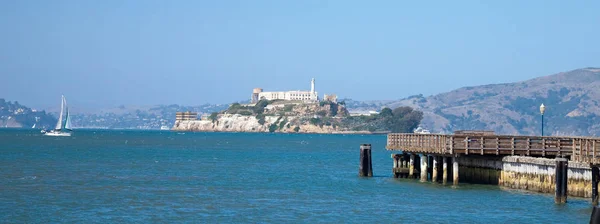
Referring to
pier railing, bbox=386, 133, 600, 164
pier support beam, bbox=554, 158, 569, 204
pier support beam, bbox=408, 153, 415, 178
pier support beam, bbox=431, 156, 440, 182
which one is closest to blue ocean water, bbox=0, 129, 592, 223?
pier support beam, bbox=554, 158, 569, 204

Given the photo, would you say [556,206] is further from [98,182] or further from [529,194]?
[98,182]

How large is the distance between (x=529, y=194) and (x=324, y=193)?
36.0ft

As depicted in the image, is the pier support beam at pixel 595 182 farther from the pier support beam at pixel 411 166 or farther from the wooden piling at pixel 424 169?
the pier support beam at pixel 411 166

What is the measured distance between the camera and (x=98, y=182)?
192ft

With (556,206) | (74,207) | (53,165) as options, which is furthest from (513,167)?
(53,165)

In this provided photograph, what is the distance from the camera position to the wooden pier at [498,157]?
134 feet

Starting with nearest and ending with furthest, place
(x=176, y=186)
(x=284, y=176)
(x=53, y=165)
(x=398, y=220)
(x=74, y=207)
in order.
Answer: (x=398, y=220) < (x=74, y=207) < (x=176, y=186) < (x=284, y=176) < (x=53, y=165)


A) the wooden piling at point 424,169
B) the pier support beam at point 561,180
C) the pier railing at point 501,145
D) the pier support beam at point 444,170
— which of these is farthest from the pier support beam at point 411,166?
the pier support beam at point 561,180

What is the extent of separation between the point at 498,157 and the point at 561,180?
10.1 m

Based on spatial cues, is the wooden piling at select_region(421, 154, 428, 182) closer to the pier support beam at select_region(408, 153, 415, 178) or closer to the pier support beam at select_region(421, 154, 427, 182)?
the pier support beam at select_region(421, 154, 427, 182)

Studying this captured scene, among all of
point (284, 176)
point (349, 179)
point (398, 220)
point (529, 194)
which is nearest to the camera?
point (398, 220)

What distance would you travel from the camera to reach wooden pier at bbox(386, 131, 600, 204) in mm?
40938

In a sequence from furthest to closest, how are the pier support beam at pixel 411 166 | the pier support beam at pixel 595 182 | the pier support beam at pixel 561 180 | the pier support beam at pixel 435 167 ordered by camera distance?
the pier support beam at pixel 411 166, the pier support beam at pixel 435 167, the pier support beam at pixel 561 180, the pier support beam at pixel 595 182

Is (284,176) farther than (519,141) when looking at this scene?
Yes
